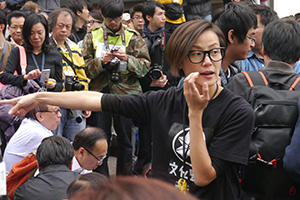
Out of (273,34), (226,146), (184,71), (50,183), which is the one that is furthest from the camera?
(50,183)

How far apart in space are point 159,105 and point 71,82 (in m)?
2.62

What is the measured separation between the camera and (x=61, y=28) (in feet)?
15.1

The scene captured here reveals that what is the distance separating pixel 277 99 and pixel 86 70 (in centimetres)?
289

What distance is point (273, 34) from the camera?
2.43m

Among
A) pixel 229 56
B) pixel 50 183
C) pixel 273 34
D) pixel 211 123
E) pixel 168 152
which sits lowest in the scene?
pixel 50 183

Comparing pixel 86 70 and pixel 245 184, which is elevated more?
pixel 86 70

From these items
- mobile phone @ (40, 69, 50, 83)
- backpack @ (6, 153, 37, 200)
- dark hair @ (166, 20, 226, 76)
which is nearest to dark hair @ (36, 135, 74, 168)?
backpack @ (6, 153, 37, 200)

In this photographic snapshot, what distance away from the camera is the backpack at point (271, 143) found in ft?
7.07

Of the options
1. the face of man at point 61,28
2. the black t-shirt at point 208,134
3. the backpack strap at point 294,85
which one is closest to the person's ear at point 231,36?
the backpack strap at point 294,85

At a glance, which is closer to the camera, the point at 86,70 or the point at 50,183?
the point at 50,183

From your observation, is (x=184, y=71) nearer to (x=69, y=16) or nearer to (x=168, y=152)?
(x=168, y=152)

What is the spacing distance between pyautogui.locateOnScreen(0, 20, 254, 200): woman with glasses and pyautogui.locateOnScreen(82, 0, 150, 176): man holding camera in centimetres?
253

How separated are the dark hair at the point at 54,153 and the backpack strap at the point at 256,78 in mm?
1542

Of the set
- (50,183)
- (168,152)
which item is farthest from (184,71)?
(50,183)
